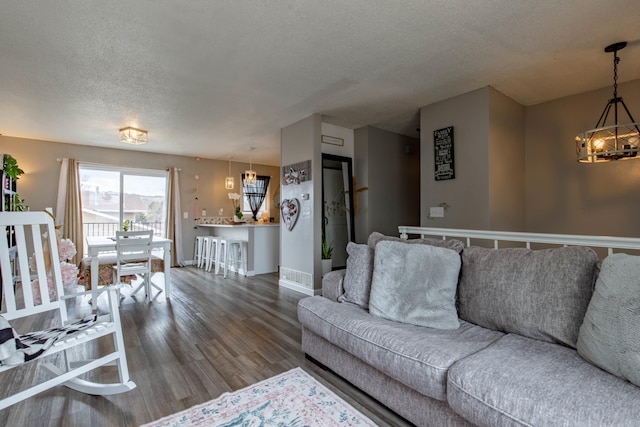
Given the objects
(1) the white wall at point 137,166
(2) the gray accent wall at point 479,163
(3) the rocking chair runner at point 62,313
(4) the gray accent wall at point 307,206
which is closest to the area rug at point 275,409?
(3) the rocking chair runner at point 62,313

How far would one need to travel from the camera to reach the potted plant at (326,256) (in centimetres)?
443

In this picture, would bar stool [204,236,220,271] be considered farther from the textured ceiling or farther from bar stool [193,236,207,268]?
the textured ceiling

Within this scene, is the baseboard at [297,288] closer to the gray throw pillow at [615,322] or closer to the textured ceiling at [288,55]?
the textured ceiling at [288,55]

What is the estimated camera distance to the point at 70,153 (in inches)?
218

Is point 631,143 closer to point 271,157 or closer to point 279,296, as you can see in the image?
point 279,296

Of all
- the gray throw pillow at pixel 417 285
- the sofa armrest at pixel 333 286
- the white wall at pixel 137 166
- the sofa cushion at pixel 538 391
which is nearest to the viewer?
the sofa cushion at pixel 538 391

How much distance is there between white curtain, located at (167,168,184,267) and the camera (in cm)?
641

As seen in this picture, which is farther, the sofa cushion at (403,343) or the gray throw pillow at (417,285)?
the gray throw pillow at (417,285)

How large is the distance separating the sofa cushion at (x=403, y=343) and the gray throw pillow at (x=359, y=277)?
0.37 ft

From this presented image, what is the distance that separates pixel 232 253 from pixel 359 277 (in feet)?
12.9

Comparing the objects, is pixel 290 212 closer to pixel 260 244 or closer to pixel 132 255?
pixel 260 244

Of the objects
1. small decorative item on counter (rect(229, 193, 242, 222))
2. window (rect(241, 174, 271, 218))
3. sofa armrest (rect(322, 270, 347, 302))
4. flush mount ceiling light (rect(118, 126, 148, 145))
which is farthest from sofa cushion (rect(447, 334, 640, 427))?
window (rect(241, 174, 271, 218))

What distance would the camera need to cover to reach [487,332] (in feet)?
5.53

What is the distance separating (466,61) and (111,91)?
3719mm
